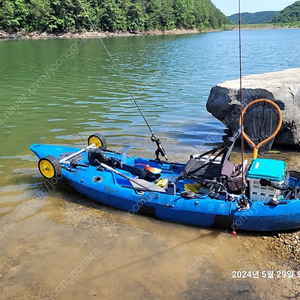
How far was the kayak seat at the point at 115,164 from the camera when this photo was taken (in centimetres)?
731

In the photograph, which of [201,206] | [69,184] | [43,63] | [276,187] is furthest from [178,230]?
[43,63]

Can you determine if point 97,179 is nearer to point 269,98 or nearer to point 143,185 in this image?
point 143,185

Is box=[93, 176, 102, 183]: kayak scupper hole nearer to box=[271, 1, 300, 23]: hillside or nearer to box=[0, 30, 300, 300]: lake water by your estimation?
box=[0, 30, 300, 300]: lake water

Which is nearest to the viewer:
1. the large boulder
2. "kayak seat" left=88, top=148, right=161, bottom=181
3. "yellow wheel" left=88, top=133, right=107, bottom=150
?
"kayak seat" left=88, top=148, right=161, bottom=181

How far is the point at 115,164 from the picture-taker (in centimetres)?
776

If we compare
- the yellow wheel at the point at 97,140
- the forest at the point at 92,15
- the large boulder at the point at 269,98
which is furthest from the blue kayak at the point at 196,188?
the forest at the point at 92,15

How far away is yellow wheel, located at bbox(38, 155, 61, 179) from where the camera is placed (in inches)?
292

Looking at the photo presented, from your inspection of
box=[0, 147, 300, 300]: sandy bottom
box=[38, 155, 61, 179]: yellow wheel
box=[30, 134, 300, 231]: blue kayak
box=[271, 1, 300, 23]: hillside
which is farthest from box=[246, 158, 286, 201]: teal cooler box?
box=[271, 1, 300, 23]: hillside

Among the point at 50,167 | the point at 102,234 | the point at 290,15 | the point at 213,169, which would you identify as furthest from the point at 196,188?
the point at 290,15

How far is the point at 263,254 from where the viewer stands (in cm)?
543

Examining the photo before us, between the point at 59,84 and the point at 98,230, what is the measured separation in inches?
565

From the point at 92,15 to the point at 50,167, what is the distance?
228 ft

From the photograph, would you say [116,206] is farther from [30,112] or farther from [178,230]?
[30,112]

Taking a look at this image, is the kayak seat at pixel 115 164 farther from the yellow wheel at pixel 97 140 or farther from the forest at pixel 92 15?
the forest at pixel 92 15
